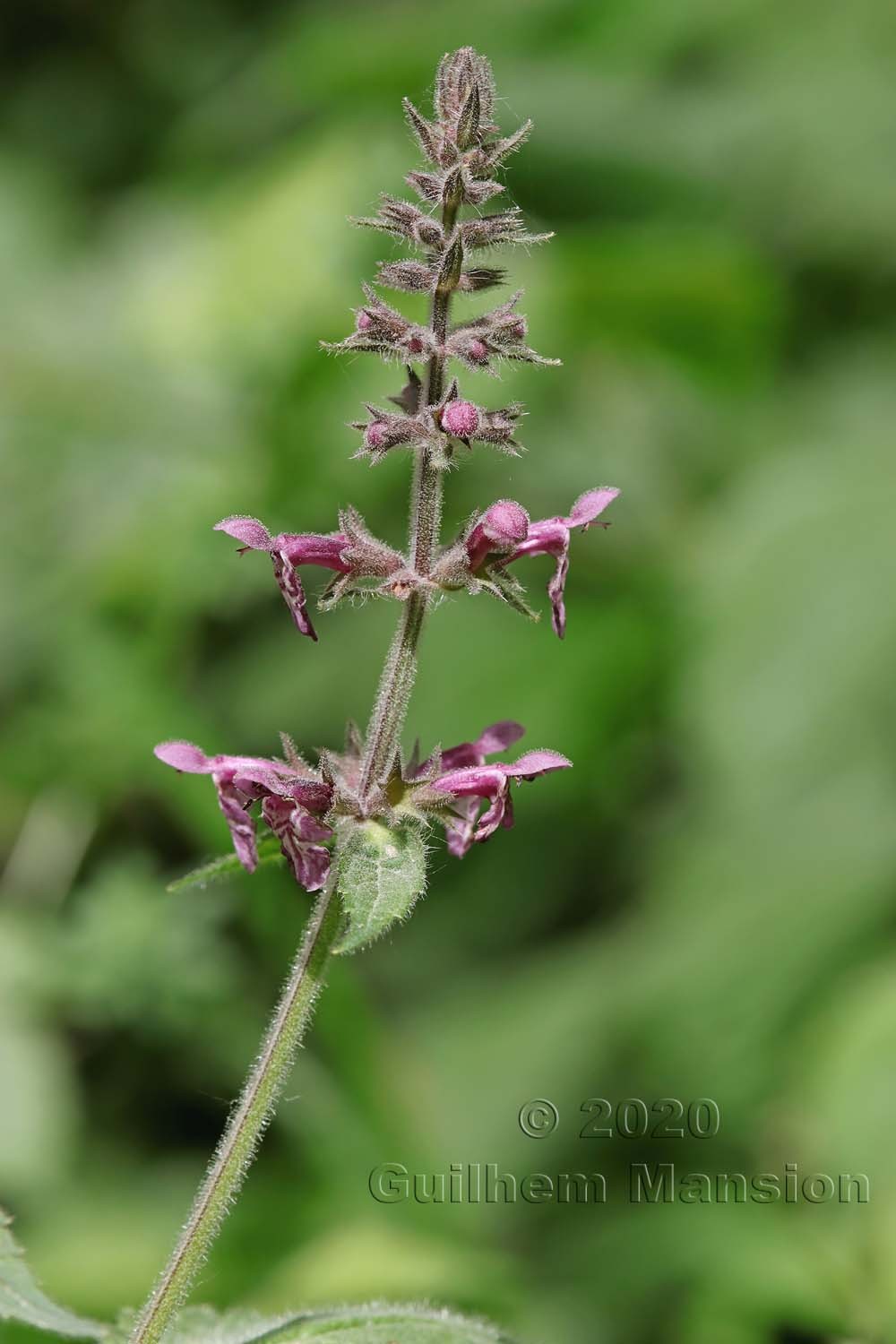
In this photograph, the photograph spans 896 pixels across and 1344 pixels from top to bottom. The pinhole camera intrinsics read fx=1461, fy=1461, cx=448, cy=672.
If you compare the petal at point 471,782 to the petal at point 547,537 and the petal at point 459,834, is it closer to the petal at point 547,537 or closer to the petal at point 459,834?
the petal at point 459,834

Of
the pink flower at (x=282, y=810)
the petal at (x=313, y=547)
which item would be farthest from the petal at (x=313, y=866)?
the petal at (x=313, y=547)

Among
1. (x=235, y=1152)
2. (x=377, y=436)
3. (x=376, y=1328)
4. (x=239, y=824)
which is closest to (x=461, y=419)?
(x=377, y=436)

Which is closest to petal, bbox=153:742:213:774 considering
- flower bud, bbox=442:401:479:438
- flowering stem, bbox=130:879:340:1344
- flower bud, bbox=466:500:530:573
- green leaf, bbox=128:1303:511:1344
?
flowering stem, bbox=130:879:340:1344

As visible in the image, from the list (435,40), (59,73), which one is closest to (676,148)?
(435,40)

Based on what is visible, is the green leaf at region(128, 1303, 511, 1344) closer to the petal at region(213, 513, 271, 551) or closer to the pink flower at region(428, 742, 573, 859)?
the pink flower at region(428, 742, 573, 859)

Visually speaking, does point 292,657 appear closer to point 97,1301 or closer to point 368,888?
point 97,1301

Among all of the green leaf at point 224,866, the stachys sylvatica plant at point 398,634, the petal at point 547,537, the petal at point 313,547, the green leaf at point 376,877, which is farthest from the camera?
the petal at point 547,537

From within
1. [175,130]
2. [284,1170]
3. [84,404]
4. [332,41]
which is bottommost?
[284,1170]
